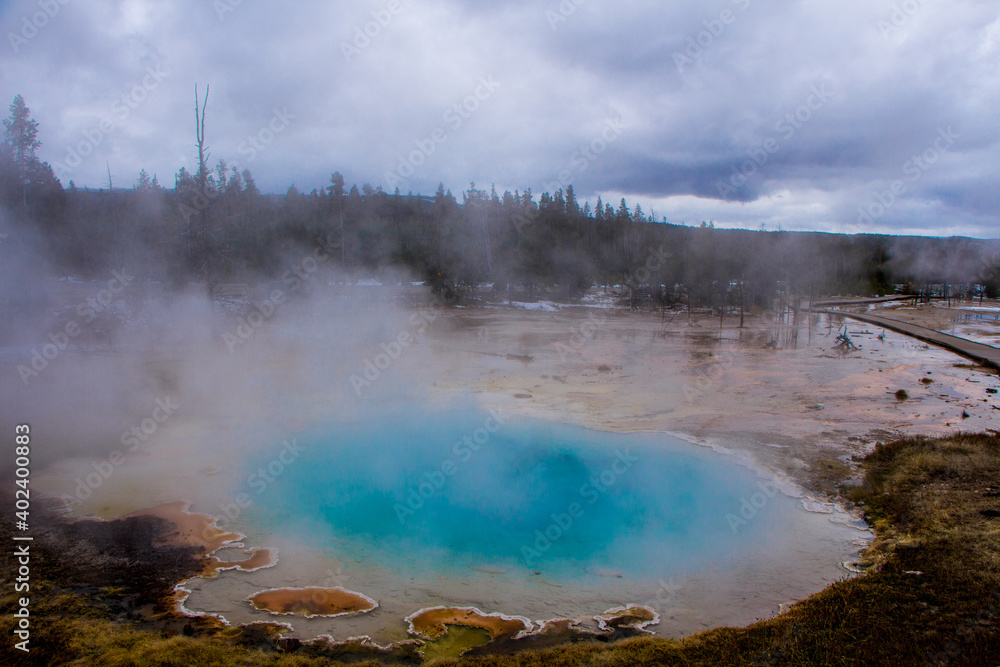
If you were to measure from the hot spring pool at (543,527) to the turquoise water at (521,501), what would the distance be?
20 millimetres

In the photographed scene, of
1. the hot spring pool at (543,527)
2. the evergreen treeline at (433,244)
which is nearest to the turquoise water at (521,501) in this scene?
the hot spring pool at (543,527)

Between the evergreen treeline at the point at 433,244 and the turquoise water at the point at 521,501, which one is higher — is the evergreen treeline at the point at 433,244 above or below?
above

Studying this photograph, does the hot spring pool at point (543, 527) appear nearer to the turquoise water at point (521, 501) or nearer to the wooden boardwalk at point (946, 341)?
the turquoise water at point (521, 501)

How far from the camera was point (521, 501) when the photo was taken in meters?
5.82

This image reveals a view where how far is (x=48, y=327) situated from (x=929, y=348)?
82.1 feet

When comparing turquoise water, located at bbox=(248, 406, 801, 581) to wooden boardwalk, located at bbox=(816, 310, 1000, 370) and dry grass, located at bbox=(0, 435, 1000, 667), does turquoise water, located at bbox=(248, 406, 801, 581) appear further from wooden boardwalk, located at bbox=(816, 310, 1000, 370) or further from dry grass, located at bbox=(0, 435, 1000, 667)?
wooden boardwalk, located at bbox=(816, 310, 1000, 370)

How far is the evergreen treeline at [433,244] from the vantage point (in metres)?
21.3

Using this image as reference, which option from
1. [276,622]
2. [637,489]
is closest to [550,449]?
[637,489]

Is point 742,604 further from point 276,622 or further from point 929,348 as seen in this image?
point 929,348

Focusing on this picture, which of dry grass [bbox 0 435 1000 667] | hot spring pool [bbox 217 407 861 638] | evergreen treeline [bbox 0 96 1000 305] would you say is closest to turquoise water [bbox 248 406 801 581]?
hot spring pool [bbox 217 407 861 638]

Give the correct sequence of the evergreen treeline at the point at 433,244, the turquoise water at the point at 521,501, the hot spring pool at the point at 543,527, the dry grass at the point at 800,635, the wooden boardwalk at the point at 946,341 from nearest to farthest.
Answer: the dry grass at the point at 800,635, the hot spring pool at the point at 543,527, the turquoise water at the point at 521,501, the wooden boardwalk at the point at 946,341, the evergreen treeline at the point at 433,244

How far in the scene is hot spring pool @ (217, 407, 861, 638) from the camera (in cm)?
419

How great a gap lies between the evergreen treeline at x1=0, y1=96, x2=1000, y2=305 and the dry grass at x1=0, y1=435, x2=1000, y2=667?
44.7ft

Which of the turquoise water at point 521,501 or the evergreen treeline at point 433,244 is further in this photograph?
the evergreen treeline at point 433,244
